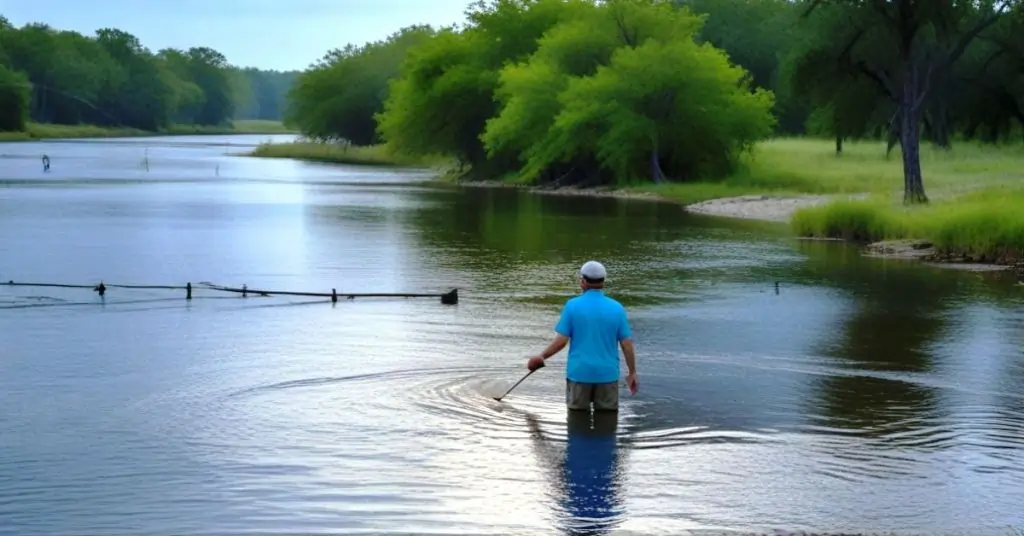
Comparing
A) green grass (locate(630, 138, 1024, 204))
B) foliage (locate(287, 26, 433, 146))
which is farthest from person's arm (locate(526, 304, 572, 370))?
foliage (locate(287, 26, 433, 146))

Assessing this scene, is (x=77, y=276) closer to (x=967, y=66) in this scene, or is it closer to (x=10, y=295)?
(x=10, y=295)

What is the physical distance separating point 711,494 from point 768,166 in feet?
193

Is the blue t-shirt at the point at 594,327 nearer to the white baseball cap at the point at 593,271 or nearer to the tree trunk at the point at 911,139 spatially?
the white baseball cap at the point at 593,271

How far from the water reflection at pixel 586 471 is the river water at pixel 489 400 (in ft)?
0.12

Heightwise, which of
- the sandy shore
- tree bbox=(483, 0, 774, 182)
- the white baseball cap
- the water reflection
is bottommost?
the water reflection

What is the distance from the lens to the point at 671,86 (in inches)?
2486

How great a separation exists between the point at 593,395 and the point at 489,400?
1890 millimetres

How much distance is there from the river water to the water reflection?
36 millimetres

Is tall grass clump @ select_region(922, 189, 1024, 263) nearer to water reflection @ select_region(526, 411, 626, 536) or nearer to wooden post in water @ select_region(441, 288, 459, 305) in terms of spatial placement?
wooden post in water @ select_region(441, 288, 459, 305)

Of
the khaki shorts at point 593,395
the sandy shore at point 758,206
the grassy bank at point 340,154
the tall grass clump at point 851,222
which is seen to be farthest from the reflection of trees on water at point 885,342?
the grassy bank at point 340,154

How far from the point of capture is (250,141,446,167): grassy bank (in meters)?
109

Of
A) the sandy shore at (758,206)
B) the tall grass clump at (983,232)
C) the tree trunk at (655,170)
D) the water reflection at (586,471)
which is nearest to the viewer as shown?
the water reflection at (586,471)

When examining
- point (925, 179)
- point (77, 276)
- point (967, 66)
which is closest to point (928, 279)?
point (77, 276)

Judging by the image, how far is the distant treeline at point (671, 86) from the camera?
154 feet
